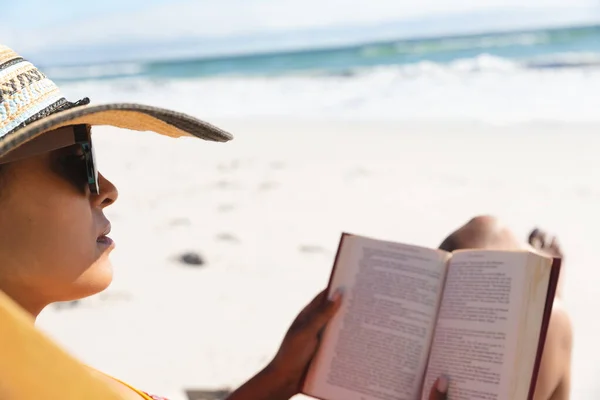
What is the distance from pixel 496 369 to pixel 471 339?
80 millimetres

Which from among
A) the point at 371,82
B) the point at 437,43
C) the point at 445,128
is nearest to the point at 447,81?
the point at 371,82

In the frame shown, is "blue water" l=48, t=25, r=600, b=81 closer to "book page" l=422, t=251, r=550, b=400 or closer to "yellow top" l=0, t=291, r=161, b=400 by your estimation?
"book page" l=422, t=251, r=550, b=400

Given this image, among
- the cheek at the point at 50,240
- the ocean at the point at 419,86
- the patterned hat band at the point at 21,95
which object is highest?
the ocean at the point at 419,86

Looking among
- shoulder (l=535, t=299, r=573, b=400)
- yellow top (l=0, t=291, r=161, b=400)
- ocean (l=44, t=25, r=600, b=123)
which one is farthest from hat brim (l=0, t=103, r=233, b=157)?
ocean (l=44, t=25, r=600, b=123)

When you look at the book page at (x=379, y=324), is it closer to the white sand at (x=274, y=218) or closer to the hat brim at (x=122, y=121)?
the hat brim at (x=122, y=121)

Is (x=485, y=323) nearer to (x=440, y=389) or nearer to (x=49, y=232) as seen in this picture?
(x=440, y=389)

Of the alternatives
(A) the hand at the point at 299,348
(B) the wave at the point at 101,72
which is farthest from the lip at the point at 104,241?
(B) the wave at the point at 101,72

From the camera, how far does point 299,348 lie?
5.35ft

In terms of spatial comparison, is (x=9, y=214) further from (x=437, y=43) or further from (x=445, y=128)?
(x=437, y=43)

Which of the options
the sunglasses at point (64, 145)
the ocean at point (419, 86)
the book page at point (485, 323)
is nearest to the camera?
the sunglasses at point (64, 145)

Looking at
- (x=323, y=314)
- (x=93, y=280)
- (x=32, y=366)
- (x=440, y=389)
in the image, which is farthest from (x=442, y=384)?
(x=32, y=366)

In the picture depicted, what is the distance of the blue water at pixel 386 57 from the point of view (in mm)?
15719

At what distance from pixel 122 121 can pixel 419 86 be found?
9794 mm

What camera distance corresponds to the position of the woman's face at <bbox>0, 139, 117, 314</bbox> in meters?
1.03
